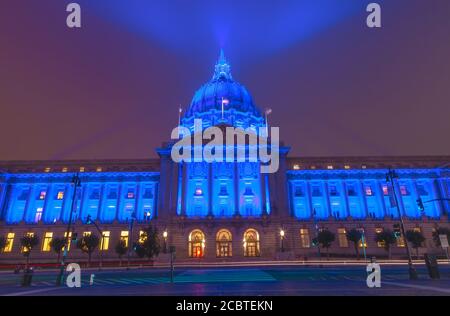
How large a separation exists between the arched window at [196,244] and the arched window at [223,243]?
3001 mm

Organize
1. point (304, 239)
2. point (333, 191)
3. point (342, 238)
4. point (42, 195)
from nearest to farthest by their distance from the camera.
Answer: point (304, 239) → point (342, 238) → point (42, 195) → point (333, 191)

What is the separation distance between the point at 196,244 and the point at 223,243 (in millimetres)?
5413

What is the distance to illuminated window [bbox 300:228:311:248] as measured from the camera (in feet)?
199

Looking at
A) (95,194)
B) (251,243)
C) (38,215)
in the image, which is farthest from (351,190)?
(38,215)

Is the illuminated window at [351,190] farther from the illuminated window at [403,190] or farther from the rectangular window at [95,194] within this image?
the rectangular window at [95,194]

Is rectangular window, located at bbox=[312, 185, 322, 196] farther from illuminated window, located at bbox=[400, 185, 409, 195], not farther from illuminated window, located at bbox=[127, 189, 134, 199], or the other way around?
illuminated window, located at bbox=[127, 189, 134, 199]

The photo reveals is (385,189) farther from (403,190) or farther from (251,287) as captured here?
(251,287)

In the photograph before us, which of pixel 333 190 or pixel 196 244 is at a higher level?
pixel 333 190

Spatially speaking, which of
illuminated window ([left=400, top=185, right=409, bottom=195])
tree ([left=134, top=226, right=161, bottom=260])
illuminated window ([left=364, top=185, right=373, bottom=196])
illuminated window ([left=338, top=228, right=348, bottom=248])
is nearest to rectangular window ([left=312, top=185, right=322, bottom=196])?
illuminated window ([left=338, top=228, right=348, bottom=248])

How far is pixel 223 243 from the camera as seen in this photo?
58.0 m

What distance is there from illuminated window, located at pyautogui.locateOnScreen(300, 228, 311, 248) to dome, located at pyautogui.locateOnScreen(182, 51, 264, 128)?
35749mm
